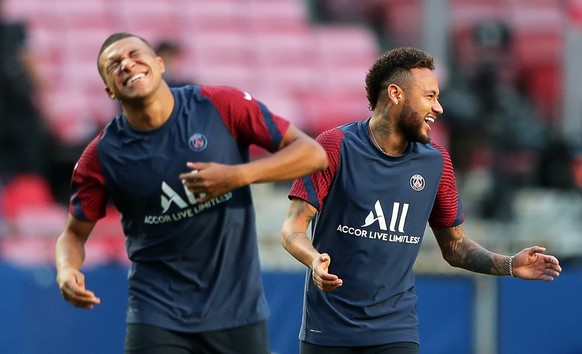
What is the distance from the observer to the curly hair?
19.1ft

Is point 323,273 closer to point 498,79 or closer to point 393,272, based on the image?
point 393,272

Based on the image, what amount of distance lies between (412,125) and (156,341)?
1565 millimetres

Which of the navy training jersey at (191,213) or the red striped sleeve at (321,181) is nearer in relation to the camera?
the navy training jersey at (191,213)

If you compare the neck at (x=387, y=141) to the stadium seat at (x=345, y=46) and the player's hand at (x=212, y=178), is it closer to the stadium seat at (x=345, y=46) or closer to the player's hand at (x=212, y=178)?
the player's hand at (x=212, y=178)

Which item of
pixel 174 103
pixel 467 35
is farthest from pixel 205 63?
pixel 174 103

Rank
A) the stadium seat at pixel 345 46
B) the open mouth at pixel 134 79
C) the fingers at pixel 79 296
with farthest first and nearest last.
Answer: the stadium seat at pixel 345 46, the open mouth at pixel 134 79, the fingers at pixel 79 296

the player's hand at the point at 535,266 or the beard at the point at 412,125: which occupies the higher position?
the beard at the point at 412,125

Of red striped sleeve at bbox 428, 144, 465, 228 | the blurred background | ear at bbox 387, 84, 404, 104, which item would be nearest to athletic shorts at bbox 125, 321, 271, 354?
red striped sleeve at bbox 428, 144, 465, 228

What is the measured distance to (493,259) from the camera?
5848 mm

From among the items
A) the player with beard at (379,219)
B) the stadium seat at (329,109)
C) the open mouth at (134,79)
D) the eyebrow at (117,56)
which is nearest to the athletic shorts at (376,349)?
the player with beard at (379,219)

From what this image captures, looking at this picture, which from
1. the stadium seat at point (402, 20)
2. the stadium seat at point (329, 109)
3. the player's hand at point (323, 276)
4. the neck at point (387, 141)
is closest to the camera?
the player's hand at point (323, 276)

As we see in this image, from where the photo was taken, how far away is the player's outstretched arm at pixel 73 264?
523 cm

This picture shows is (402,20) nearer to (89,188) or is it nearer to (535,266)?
(535,266)

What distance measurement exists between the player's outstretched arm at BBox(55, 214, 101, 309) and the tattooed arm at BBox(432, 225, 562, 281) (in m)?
1.75
